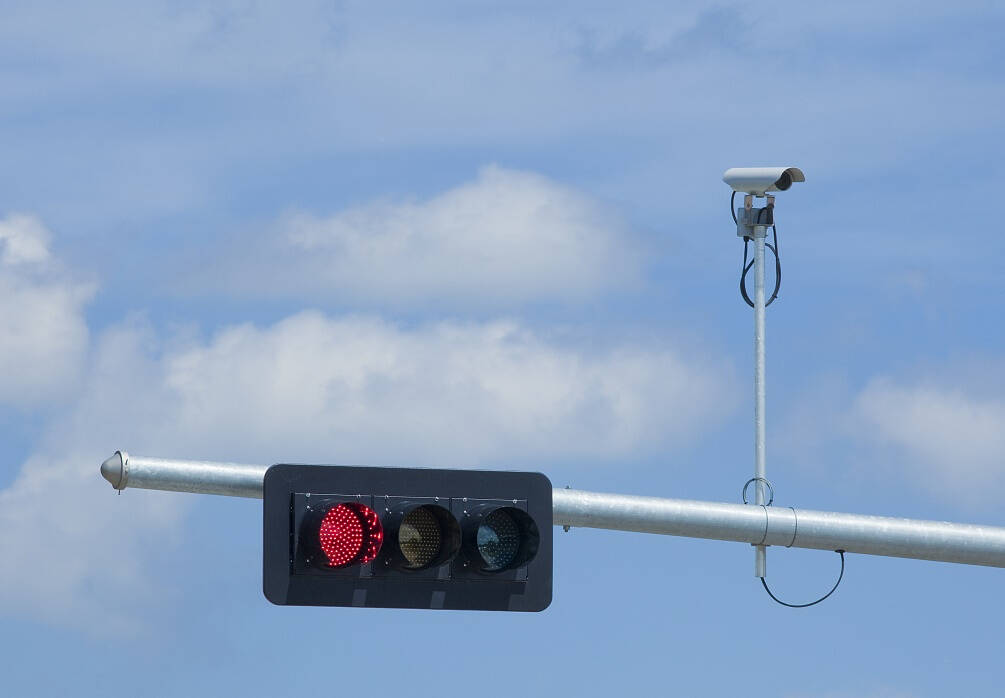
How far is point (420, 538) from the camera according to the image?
34.9 feet

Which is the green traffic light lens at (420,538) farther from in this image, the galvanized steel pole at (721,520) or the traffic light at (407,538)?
the galvanized steel pole at (721,520)

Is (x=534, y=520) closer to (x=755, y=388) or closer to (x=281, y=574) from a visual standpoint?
(x=281, y=574)

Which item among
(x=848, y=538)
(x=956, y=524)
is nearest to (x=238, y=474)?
(x=848, y=538)

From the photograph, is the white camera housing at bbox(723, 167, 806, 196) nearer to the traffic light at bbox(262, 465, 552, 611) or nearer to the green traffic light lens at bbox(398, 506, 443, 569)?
the traffic light at bbox(262, 465, 552, 611)

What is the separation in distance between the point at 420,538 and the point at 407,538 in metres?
0.08

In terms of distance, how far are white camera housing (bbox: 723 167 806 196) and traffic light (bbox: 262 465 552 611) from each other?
3.01 metres

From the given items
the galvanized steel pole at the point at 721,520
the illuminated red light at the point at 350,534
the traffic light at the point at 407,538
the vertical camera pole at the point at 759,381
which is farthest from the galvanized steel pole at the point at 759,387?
the illuminated red light at the point at 350,534

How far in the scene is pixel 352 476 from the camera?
34.4ft

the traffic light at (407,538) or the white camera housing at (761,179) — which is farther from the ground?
the white camera housing at (761,179)

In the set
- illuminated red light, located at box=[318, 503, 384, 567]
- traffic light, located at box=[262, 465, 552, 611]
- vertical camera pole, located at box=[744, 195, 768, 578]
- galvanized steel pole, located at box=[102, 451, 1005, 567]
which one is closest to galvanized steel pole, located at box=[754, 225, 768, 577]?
vertical camera pole, located at box=[744, 195, 768, 578]

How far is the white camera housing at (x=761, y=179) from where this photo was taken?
12531 millimetres

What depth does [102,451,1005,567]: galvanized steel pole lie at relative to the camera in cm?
1023

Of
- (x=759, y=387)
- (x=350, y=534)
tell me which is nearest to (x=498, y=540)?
(x=350, y=534)

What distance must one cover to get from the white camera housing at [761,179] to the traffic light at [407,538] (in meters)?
3.01
